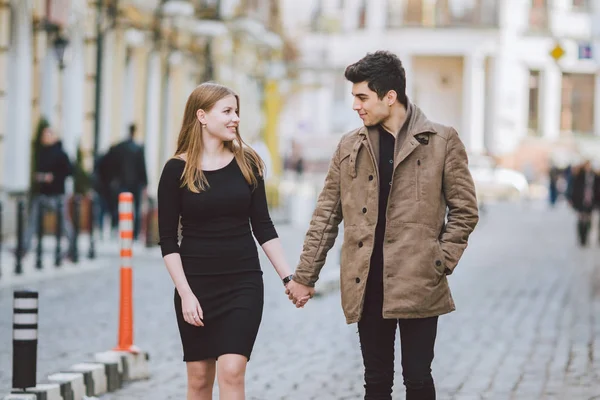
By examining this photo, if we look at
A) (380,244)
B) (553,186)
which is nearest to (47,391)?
(380,244)

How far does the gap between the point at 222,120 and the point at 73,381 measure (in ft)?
9.12

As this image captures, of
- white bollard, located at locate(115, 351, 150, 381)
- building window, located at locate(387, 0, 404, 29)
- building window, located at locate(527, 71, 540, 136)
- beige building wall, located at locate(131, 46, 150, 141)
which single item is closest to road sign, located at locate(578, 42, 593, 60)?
beige building wall, located at locate(131, 46, 150, 141)

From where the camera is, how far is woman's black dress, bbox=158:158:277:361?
630 centimetres

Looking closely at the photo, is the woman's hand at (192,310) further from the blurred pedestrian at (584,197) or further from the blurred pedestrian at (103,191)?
the blurred pedestrian at (584,197)

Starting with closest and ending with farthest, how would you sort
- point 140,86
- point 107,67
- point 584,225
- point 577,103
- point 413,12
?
point 584,225
point 107,67
point 140,86
point 577,103
point 413,12

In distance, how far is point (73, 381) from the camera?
866cm

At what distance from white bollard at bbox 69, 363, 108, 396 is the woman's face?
117 inches

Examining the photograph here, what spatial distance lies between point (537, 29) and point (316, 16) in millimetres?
12289

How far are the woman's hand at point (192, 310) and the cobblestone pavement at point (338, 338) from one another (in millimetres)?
2998

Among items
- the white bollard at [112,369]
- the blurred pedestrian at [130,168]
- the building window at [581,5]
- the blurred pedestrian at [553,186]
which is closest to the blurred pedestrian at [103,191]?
the blurred pedestrian at [130,168]

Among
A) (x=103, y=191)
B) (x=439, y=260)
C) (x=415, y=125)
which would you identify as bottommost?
(x=103, y=191)

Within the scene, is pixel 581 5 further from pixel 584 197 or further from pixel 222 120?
pixel 222 120

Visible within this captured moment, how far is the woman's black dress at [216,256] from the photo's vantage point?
6305 mm

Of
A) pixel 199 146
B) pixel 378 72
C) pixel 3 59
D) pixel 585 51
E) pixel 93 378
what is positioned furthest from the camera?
pixel 3 59
